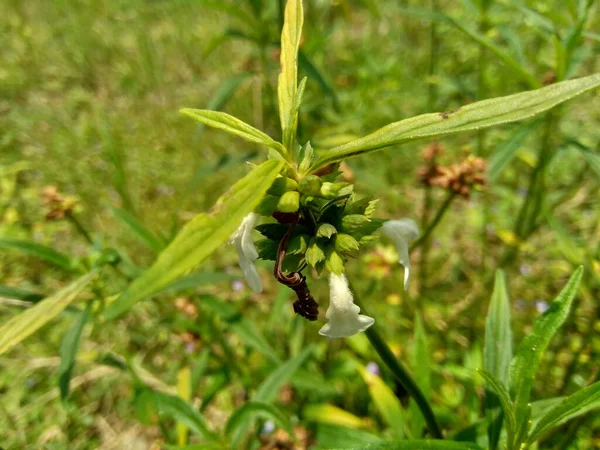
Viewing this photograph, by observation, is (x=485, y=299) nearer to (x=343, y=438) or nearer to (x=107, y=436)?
(x=343, y=438)

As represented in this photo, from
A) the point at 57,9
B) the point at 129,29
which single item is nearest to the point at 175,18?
the point at 129,29

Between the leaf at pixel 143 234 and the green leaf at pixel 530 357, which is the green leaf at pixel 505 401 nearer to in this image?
the green leaf at pixel 530 357

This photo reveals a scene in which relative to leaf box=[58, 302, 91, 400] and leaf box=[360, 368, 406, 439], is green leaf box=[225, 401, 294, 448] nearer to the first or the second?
leaf box=[360, 368, 406, 439]

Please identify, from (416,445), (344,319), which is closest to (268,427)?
(416,445)

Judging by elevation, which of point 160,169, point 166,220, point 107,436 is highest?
point 160,169

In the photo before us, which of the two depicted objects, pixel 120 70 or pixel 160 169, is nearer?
pixel 160 169

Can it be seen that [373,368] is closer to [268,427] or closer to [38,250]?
[268,427]

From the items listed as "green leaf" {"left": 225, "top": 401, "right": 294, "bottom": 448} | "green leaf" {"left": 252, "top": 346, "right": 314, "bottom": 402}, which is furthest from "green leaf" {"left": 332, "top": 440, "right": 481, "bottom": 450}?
"green leaf" {"left": 252, "top": 346, "right": 314, "bottom": 402}
